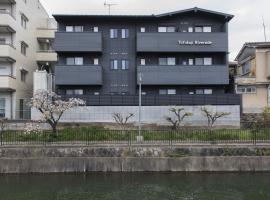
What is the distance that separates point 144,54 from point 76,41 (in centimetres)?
659

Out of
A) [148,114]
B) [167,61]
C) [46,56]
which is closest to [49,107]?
[148,114]

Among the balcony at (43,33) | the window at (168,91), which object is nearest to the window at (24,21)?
the balcony at (43,33)

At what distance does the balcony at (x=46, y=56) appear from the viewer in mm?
47031

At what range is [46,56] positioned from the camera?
1869 inches

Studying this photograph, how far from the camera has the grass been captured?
2781 cm

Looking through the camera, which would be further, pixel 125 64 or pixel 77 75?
pixel 125 64

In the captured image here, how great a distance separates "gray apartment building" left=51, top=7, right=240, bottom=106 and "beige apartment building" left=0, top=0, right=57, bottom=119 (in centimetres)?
435

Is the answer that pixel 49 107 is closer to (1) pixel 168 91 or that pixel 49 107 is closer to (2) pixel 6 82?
(2) pixel 6 82

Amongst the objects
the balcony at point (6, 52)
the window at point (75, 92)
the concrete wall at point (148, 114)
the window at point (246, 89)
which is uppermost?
the balcony at point (6, 52)

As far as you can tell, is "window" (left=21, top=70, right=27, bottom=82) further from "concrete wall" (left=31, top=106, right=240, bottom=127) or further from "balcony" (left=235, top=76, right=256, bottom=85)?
"balcony" (left=235, top=76, right=256, bottom=85)

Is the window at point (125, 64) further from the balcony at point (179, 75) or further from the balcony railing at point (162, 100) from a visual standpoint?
the balcony railing at point (162, 100)

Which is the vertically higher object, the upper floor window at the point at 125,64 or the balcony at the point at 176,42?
the balcony at the point at 176,42

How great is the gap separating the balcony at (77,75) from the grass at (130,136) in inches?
397

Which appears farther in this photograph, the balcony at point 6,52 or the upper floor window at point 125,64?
the upper floor window at point 125,64
